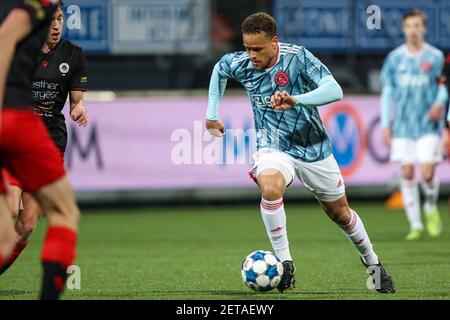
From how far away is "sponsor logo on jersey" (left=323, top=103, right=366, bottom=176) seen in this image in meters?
16.5

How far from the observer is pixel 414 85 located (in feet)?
43.5

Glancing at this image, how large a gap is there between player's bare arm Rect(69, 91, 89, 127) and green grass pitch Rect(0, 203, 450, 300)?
1.24 meters

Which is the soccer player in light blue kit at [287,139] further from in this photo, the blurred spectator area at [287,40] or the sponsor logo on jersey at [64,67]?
the blurred spectator area at [287,40]

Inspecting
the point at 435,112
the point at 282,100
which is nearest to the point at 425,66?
the point at 435,112

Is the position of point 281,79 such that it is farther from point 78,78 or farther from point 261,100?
point 78,78

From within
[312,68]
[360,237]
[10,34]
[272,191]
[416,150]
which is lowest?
[416,150]

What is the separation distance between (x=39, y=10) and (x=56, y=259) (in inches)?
49.0

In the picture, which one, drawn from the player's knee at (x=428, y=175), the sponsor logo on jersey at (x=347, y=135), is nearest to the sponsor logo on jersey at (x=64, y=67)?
the player's knee at (x=428, y=175)

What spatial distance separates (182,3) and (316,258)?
7.75m

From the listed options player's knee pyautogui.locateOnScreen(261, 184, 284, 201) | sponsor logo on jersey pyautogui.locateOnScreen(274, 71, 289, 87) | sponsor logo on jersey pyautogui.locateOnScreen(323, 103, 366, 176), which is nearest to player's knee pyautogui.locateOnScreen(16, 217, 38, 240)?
player's knee pyautogui.locateOnScreen(261, 184, 284, 201)

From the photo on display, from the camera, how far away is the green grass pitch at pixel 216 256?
7879 millimetres

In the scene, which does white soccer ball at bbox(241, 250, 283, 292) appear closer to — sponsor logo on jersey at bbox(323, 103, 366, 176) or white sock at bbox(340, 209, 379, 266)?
white sock at bbox(340, 209, 379, 266)

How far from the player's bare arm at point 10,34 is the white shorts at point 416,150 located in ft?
26.6

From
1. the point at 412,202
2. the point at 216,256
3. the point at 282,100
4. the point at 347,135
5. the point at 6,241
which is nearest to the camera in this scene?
the point at 6,241
